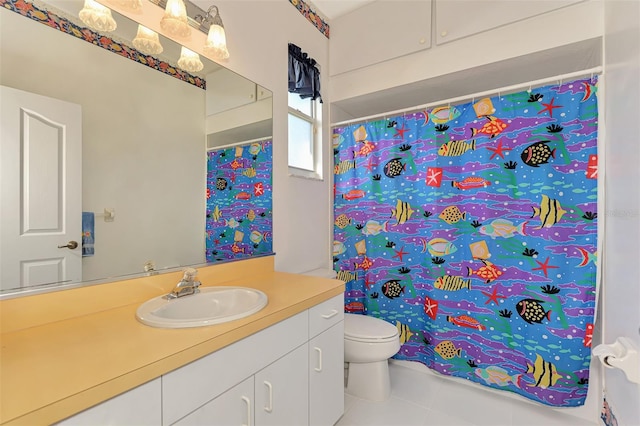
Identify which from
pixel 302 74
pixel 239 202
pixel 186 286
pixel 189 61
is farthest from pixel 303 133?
pixel 186 286

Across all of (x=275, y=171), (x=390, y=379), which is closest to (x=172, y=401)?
(x=275, y=171)

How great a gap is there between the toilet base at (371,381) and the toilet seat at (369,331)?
0.21 m

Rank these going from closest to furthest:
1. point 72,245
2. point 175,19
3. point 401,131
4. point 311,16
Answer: point 72,245 → point 175,19 → point 401,131 → point 311,16

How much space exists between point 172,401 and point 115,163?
888 millimetres

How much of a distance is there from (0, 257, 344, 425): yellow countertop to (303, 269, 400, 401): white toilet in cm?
62

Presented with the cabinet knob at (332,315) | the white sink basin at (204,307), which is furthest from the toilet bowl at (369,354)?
the white sink basin at (204,307)

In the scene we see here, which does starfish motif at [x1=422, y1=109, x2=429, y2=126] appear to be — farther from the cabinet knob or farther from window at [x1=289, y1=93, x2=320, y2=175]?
the cabinet knob

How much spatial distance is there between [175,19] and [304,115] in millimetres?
1073

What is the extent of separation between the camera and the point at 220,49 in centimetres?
139

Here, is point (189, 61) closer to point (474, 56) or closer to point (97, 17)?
point (97, 17)

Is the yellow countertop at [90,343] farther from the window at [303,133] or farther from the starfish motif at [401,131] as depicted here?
the starfish motif at [401,131]

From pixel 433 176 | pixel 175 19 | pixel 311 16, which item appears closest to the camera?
pixel 175 19

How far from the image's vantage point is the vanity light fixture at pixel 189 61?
4.35ft

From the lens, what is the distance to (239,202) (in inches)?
64.0
